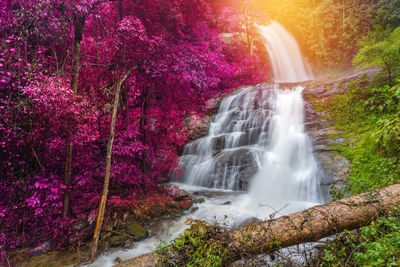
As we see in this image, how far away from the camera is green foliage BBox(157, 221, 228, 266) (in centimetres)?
237

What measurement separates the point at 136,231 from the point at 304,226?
160 inches

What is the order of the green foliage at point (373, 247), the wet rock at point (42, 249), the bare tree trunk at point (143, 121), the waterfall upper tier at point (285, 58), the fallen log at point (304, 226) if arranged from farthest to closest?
1. the waterfall upper tier at point (285, 58)
2. the bare tree trunk at point (143, 121)
3. the wet rock at point (42, 249)
4. the fallen log at point (304, 226)
5. the green foliage at point (373, 247)

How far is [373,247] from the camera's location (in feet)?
7.40

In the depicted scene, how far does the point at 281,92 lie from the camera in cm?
1124

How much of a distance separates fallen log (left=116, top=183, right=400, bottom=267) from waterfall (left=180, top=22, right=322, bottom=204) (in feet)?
11.9

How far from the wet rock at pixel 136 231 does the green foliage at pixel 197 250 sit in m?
3.07

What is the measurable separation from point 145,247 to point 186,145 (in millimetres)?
6460

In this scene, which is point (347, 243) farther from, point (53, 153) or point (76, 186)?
point (53, 153)

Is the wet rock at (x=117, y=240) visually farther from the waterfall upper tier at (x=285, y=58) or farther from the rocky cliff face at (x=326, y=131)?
the waterfall upper tier at (x=285, y=58)

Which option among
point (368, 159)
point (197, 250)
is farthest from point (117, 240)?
point (368, 159)

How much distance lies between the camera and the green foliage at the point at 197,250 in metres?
2.37

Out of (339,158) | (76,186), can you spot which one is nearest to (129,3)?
(76,186)

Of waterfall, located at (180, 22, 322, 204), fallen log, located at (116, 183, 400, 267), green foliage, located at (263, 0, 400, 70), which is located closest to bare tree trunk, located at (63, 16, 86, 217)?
fallen log, located at (116, 183, 400, 267)

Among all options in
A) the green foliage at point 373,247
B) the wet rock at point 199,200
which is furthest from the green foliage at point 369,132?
the wet rock at point 199,200
